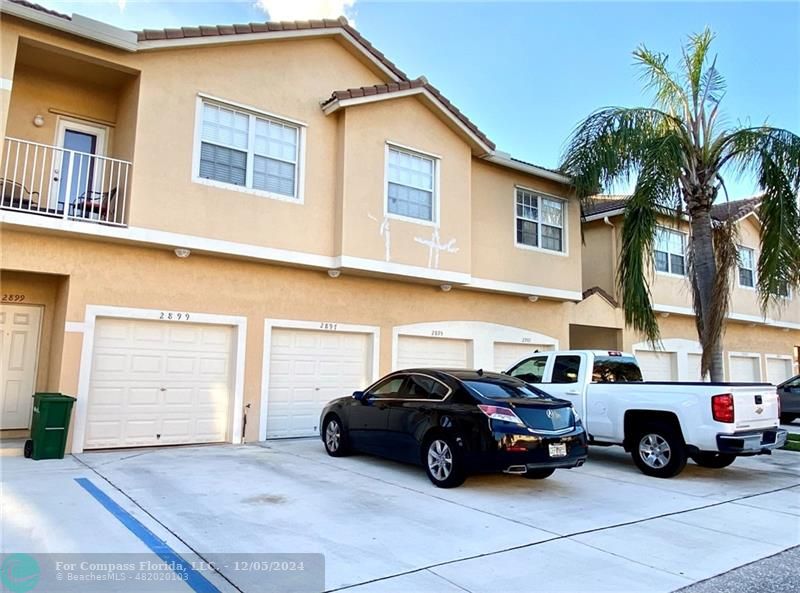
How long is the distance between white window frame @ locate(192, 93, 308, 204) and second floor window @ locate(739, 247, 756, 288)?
18.8 m

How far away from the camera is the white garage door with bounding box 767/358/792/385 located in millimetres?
24641

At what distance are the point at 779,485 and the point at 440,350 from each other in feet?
24.7

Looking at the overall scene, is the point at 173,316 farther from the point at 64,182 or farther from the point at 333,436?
the point at 333,436

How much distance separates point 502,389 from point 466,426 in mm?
957

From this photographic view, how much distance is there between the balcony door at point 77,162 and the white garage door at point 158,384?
2618 mm

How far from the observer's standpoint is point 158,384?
10664mm

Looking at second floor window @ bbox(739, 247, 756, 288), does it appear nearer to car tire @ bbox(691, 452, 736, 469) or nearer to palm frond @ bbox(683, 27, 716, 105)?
palm frond @ bbox(683, 27, 716, 105)

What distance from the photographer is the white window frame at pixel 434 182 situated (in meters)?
12.8

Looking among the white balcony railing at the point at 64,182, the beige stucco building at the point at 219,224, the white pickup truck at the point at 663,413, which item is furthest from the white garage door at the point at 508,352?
the white balcony railing at the point at 64,182

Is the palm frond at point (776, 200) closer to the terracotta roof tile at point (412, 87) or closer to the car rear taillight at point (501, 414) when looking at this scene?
the terracotta roof tile at point (412, 87)

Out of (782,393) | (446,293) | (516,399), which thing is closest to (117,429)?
(516,399)

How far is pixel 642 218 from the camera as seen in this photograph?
12727 millimetres

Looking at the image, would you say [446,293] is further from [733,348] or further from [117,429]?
[733,348]

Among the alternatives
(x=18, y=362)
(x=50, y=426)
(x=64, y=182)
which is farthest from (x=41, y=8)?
(x=50, y=426)
